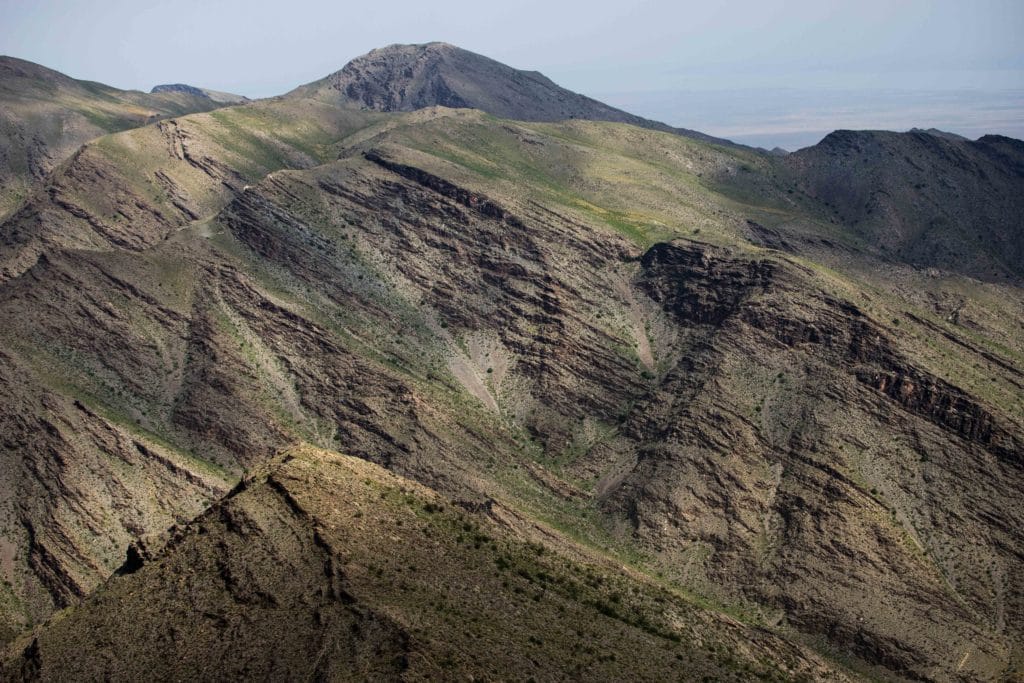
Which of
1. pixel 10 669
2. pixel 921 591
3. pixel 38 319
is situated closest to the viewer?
pixel 10 669

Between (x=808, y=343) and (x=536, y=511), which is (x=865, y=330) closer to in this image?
(x=808, y=343)

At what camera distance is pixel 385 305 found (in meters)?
188

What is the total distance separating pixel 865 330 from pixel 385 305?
72.3 m

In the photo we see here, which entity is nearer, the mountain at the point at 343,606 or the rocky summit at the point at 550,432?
the mountain at the point at 343,606

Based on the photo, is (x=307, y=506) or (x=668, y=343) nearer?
(x=307, y=506)

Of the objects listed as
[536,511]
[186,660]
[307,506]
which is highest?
[307,506]

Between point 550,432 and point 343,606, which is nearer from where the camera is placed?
point 343,606

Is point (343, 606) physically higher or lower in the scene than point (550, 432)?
higher

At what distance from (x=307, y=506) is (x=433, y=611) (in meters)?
12.5

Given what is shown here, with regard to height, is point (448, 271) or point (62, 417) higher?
point (448, 271)

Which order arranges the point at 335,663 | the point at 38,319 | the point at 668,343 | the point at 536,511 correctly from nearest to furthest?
the point at 335,663 < the point at 536,511 < the point at 38,319 < the point at 668,343

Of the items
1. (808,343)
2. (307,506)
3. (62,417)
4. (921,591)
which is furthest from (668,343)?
(307,506)

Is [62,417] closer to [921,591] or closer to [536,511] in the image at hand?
[536,511]

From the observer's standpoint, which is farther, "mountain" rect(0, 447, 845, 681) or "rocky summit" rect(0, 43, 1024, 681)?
"rocky summit" rect(0, 43, 1024, 681)
